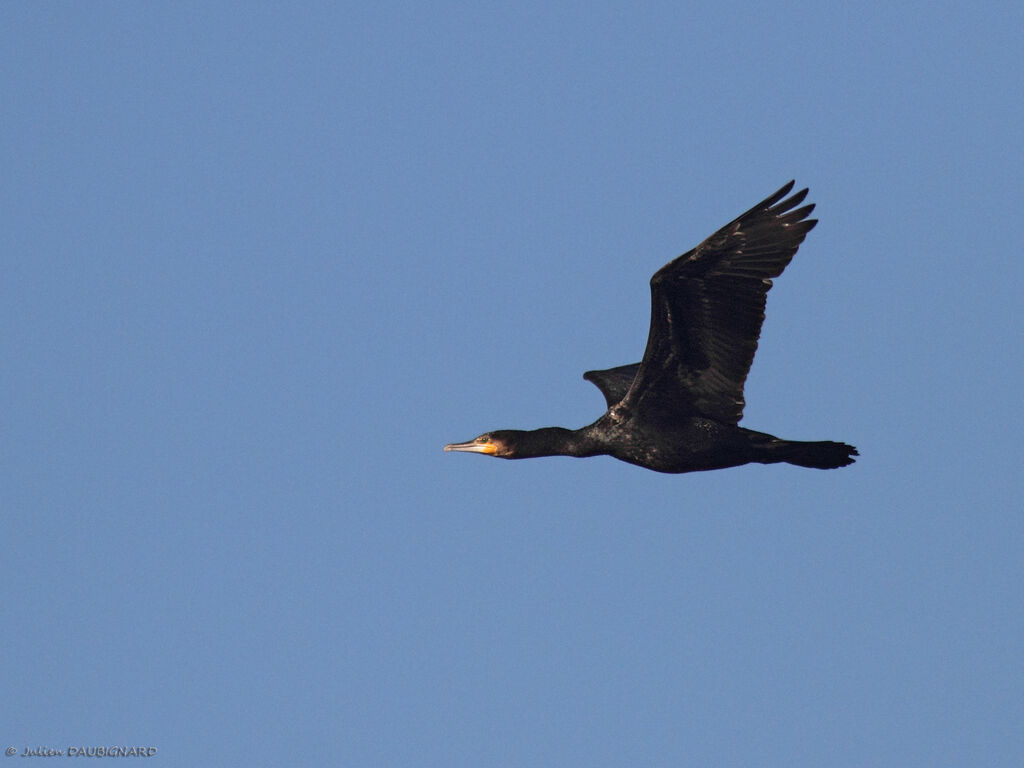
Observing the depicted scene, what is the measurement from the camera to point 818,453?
1473 centimetres

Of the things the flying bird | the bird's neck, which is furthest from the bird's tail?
the bird's neck

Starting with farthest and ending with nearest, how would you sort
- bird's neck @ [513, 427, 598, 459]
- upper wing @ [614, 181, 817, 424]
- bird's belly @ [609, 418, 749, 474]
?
bird's neck @ [513, 427, 598, 459], bird's belly @ [609, 418, 749, 474], upper wing @ [614, 181, 817, 424]

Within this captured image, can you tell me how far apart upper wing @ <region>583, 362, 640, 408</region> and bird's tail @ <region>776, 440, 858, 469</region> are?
313 centimetres

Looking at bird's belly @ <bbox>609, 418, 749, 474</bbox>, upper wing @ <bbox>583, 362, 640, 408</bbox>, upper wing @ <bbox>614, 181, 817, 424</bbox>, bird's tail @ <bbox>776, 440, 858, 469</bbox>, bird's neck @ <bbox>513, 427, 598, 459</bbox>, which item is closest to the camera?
upper wing @ <bbox>614, 181, 817, 424</bbox>

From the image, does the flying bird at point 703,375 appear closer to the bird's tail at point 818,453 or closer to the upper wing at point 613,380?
the bird's tail at point 818,453

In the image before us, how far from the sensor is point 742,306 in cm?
1458

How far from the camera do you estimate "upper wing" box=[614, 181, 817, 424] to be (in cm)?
1434

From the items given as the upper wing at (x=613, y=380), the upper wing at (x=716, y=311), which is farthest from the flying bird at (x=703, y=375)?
the upper wing at (x=613, y=380)

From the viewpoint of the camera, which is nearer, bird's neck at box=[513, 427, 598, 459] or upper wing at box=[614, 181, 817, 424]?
upper wing at box=[614, 181, 817, 424]

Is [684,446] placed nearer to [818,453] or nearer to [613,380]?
[818,453]

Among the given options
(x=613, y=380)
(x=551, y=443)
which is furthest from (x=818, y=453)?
(x=613, y=380)

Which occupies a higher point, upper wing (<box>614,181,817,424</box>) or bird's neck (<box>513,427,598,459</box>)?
upper wing (<box>614,181,817,424</box>)

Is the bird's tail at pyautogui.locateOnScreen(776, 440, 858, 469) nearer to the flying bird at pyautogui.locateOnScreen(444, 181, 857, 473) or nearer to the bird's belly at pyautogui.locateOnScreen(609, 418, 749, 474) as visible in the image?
the flying bird at pyautogui.locateOnScreen(444, 181, 857, 473)

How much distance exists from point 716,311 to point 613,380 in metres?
3.58
